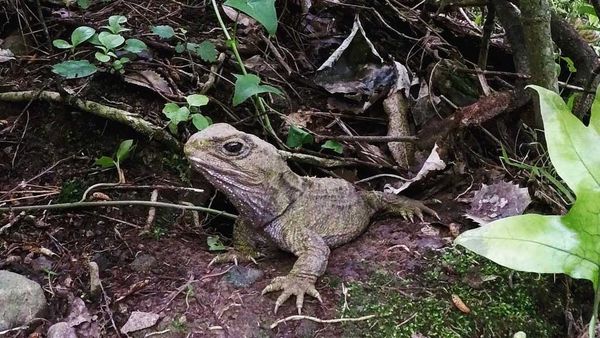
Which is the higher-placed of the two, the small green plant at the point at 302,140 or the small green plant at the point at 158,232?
the small green plant at the point at 302,140

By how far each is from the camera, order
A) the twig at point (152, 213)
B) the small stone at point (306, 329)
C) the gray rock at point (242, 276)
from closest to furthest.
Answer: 1. the small stone at point (306, 329)
2. the gray rock at point (242, 276)
3. the twig at point (152, 213)

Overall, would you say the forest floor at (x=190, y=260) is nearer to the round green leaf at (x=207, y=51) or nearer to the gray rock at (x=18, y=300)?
the gray rock at (x=18, y=300)

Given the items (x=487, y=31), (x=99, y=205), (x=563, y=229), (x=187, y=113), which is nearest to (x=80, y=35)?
(x=187, y=113)

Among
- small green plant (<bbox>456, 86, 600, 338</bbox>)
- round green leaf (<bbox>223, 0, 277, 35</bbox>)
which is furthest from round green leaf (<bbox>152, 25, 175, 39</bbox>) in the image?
small green plant (<bbox>456, 86, 600, 338</bbox>)

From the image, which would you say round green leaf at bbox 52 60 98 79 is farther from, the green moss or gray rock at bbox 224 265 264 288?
the green moss

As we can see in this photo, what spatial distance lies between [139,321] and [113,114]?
1.63m

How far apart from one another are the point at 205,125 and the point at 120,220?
77 cm

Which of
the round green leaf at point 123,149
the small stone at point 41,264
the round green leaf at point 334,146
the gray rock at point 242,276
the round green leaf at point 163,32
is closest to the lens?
the gray rock at point 242,276

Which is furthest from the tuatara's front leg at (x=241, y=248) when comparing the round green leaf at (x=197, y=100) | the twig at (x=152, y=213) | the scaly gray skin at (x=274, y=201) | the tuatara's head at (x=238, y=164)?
the round green leaf at (x=197, y=100)

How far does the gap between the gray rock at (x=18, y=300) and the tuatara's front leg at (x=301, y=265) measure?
1.08m

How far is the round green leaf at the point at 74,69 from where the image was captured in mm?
3686

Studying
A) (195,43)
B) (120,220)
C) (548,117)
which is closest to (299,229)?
(120,220)

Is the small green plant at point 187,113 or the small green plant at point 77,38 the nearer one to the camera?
the small green plant at point 187,113

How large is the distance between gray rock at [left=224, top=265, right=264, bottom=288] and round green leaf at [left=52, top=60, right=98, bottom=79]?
158 cm
